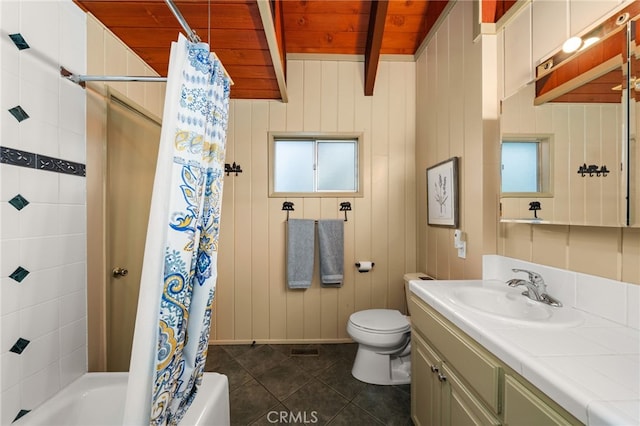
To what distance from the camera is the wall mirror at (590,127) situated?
86cm

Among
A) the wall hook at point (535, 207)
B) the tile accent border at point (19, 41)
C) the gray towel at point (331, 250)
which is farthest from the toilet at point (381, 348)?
the tile accent border at point (19, 41)

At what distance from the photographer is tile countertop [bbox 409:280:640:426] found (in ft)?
1.69

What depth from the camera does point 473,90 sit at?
1.56 m

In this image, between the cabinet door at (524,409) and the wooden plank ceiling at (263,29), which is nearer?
the cabinet door at (524,409)

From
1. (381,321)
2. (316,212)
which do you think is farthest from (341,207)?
(381,321)

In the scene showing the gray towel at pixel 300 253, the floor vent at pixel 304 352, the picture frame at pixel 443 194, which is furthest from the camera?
the gray towel at pixel 300 253

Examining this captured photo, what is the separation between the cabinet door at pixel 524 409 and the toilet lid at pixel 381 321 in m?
1.03

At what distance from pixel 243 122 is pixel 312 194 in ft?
3.09

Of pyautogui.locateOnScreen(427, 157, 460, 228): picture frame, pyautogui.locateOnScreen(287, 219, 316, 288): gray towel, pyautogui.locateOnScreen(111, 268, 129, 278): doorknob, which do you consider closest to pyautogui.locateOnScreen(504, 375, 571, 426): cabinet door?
pyautogui.locateOnScreen(427, 157, 460, 228): picture frame

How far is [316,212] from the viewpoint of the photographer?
238 centimetres

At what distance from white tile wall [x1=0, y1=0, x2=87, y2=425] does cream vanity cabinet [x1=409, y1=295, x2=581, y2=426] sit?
1.70 metres

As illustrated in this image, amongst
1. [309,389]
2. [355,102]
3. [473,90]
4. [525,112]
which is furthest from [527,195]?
[309,389]

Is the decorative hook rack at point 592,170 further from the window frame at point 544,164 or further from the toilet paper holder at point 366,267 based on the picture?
the toilet paper holder at point 366,267

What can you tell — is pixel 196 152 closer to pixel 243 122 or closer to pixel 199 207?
pixel 199 207
